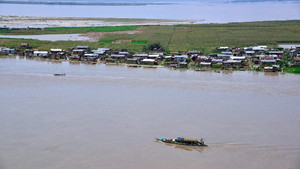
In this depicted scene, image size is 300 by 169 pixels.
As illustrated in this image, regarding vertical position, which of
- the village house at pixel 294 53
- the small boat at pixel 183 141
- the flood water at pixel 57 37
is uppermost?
the flood water at pixel 57 37

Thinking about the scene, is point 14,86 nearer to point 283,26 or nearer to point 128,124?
point 128,124

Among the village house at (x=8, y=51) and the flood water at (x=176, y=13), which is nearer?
the village house at (x=8, y=51)

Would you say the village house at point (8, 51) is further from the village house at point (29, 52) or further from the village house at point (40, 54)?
the village house at point (40, 54)

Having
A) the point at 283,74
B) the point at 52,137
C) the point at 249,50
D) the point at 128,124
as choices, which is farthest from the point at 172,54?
the point at 52,137

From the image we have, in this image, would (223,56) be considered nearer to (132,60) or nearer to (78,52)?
(132,60)

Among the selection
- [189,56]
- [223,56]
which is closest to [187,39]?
[189,56]

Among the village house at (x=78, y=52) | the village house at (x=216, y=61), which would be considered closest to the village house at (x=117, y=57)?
the village house at (x=78, y=52)

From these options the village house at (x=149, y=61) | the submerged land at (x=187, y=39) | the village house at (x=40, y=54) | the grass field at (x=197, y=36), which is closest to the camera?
the village house at (x=149, y=61)

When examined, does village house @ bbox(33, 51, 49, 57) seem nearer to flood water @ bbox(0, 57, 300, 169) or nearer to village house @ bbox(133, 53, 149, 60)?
flood water @ bbox(0, 57, 300, 169)
